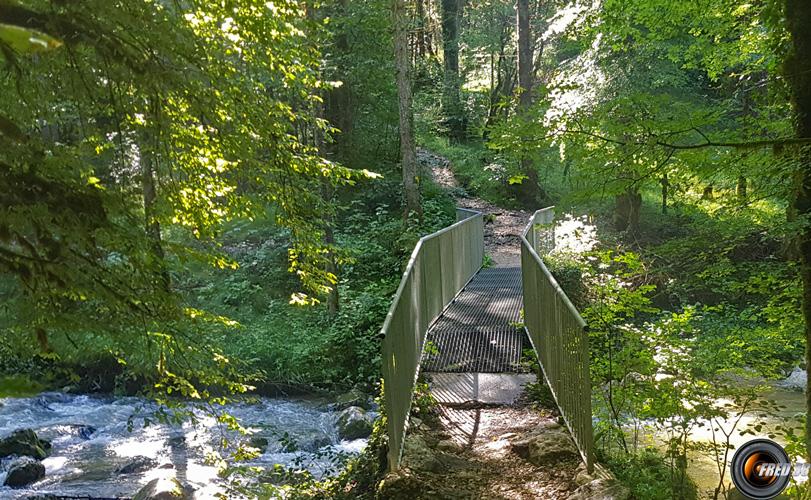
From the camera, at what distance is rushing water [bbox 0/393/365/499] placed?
31.3ft

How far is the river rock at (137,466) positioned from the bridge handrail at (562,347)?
6.14 metres

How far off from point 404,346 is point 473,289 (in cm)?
650

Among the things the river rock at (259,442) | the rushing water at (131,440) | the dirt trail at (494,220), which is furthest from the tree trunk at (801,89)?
the dirt trail at (494,220)

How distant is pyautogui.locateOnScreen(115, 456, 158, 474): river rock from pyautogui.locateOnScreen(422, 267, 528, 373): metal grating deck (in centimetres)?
465

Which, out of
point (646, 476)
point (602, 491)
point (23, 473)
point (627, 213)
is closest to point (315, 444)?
point (23, 473)

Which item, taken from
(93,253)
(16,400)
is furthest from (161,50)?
(16,400)

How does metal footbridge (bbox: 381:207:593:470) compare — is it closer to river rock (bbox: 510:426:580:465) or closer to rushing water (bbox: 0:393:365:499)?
river rock (bbox: 510:426:580:465)

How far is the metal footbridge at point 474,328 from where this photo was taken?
19.2ft

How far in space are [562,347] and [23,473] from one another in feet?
26.5

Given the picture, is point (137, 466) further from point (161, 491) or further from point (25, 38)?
point (25, 38)

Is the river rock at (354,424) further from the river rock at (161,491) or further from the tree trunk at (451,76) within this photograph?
the tree trunk at (451,76)

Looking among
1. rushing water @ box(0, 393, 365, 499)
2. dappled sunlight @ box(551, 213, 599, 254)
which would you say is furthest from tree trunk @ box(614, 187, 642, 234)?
rushing water @ box(0, 393, 365, 499)

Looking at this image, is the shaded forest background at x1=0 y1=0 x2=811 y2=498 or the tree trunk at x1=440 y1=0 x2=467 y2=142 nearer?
the shaded forest background at x1=0 y1=0 x2=811 y2=498

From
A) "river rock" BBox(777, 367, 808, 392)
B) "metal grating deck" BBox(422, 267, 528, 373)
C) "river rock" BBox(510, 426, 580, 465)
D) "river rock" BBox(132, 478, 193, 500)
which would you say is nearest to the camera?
"river rock" BBox(510, 426, 580, 465)
